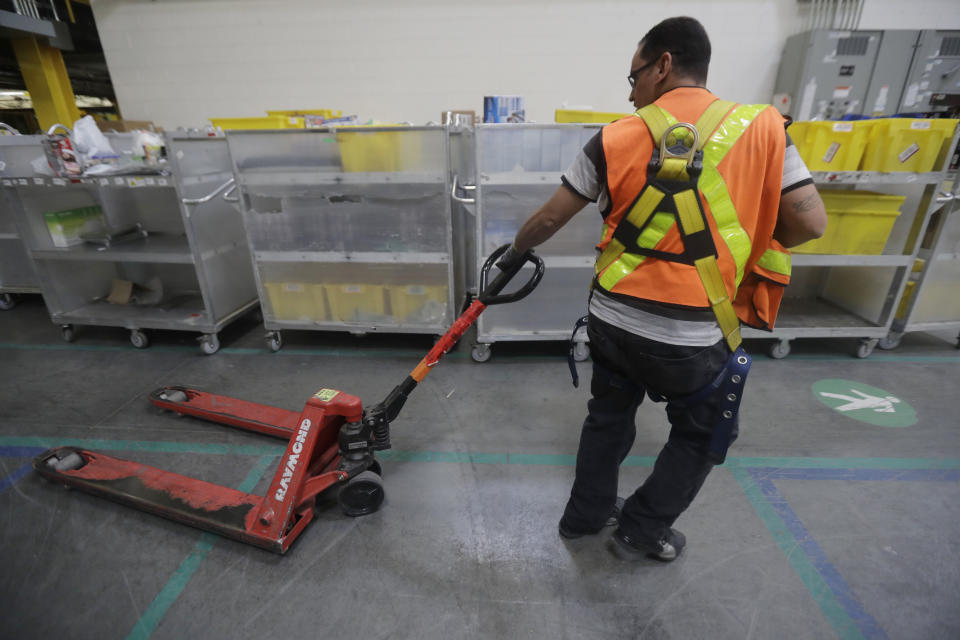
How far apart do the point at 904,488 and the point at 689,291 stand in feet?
6.78

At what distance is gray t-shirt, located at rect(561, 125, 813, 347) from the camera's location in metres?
1.35

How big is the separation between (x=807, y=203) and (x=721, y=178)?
0.31 m

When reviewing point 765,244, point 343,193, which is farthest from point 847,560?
point 343,193

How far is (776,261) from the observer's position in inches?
58.7

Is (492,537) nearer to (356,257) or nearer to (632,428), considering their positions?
(632,428)

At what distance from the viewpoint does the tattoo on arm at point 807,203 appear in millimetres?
1349

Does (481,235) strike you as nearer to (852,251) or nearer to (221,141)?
(221,141)

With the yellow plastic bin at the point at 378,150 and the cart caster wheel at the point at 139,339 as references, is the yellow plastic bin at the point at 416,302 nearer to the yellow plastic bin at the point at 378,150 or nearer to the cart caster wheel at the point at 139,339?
the yellow plastic bin at the point at 378,150

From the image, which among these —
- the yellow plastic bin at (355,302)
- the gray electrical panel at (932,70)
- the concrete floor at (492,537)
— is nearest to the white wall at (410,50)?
the gray electrical panel at (932,70)

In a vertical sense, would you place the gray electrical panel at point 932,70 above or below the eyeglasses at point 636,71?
above

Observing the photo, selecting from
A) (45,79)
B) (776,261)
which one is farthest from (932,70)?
(45,79)

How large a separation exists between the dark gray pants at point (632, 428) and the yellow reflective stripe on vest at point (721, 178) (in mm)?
377

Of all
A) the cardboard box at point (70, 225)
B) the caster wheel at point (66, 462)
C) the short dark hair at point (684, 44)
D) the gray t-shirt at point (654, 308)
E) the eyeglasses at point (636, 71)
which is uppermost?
the short dark hair at point (684, 44)

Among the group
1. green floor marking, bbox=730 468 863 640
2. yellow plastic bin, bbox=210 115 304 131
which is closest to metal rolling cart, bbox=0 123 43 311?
yellow plastic bin, bbox=210 115 304 131
